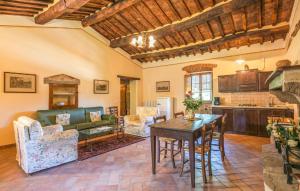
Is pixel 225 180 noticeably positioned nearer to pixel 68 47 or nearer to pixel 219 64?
pixel 219 64

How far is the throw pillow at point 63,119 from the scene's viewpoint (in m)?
5.22

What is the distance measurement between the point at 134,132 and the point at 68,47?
364 centimetres

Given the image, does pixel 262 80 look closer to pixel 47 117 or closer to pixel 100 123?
pixel 100 123

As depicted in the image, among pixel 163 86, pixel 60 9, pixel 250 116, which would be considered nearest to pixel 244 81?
pixel 250 116

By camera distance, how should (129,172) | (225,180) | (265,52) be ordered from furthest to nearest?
1. (265,52)
2. (129,172)
3. (225,180)

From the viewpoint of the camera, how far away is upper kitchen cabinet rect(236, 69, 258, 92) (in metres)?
5.92

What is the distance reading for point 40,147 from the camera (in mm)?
3221

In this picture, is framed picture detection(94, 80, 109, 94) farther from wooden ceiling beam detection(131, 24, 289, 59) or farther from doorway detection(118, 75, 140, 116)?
wooden ceiling beam detection(131, 24, 289, 59)

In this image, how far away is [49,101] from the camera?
18.4 feet

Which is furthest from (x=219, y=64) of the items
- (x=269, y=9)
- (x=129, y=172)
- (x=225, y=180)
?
(x=129, y=172)

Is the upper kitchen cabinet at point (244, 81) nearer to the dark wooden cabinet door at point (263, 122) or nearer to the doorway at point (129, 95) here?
the dark wooden cabinet door at point (263, 122)

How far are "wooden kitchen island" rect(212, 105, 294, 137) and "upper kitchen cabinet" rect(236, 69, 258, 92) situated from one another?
2.25ft

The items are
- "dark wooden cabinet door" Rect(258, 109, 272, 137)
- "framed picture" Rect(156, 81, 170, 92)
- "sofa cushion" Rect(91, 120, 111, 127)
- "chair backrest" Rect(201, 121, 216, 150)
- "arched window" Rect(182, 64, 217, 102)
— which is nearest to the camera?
"chair backrest" Rect(201, 121, 216, 150)

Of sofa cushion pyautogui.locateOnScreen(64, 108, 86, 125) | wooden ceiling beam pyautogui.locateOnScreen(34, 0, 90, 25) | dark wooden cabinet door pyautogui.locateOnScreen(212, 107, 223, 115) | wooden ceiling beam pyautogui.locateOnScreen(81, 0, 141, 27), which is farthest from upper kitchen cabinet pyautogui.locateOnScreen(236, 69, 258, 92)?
sofa cushion pyautogui.locateOnScreen(64, 108, 86, 125)
